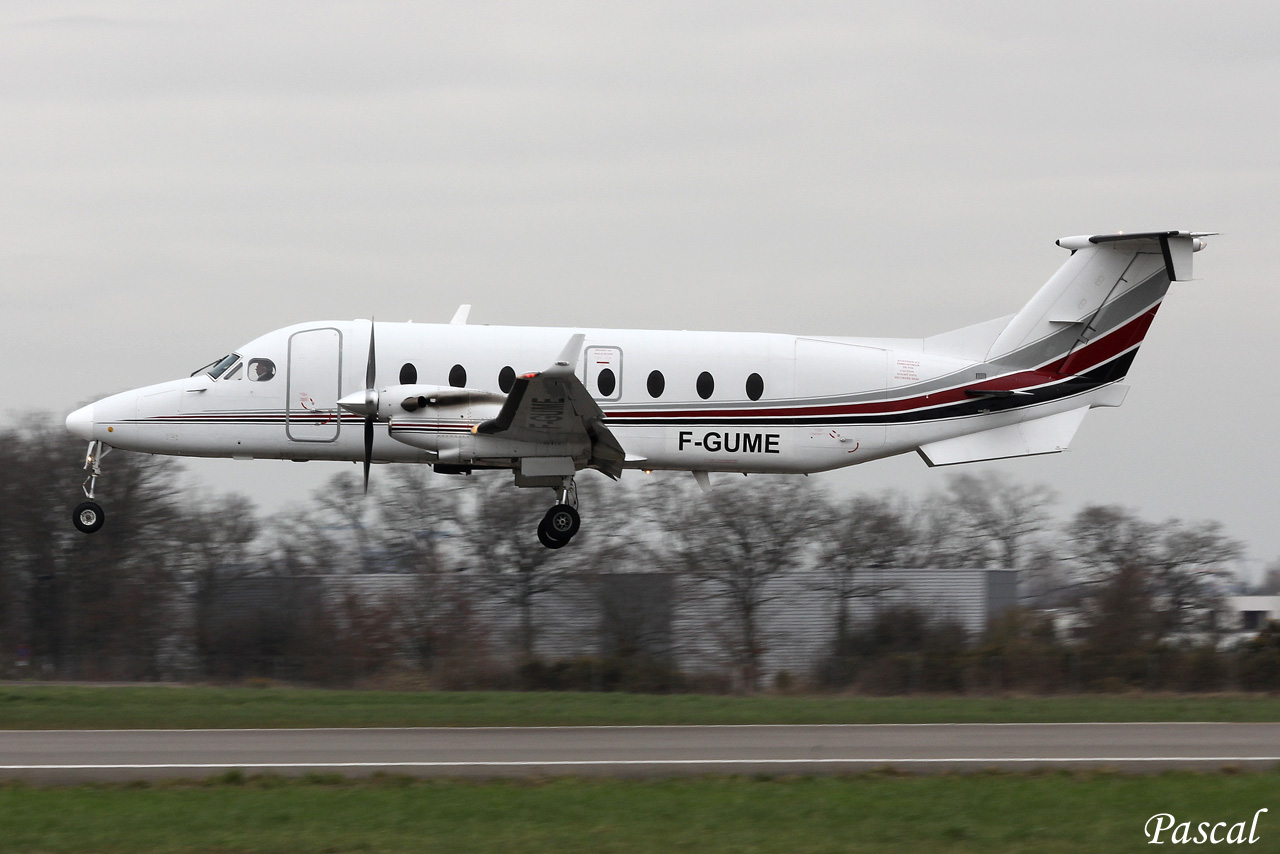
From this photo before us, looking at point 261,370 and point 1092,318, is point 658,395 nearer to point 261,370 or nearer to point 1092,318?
point 261,370

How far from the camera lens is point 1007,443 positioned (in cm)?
2188

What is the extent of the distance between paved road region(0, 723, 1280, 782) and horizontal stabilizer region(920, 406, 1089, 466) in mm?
4318

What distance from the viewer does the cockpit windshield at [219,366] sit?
2081 cm

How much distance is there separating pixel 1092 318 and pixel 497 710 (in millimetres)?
12085

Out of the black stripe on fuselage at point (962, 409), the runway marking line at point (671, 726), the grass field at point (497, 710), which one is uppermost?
the black stripe on fuselage at point (962, 409)

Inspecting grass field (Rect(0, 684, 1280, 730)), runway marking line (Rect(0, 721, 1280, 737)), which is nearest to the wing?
runway marking line (Rect(0, 721, 1280, 737))

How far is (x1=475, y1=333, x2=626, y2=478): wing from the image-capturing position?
18.3m

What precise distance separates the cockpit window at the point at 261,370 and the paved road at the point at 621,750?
5364 mm

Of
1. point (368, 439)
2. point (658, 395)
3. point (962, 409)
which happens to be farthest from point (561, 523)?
point (962, 409)

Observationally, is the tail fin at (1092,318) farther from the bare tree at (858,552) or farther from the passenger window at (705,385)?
the bare tree at (858,552)

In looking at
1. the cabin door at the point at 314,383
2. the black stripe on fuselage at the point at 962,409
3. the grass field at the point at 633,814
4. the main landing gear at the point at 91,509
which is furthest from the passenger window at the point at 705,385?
the main landing gear at the point at 91,509

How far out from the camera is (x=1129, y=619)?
118 feet

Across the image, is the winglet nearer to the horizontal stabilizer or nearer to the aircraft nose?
the horizontal stabilizer

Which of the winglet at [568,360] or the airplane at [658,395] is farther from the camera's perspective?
the airplane at [658,395]
